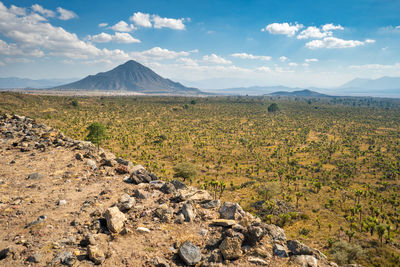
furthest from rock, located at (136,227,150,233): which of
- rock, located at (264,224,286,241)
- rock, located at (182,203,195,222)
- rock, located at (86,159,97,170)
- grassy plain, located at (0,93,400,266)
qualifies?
grassy plain, located at (0,93,400,266)

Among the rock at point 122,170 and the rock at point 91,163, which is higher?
the rock at point 91,163

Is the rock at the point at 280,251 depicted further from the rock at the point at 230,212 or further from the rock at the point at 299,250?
the rock at the point at 230,212

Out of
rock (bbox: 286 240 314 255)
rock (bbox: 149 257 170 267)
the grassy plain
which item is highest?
rock (bbox: 149 257 170 267)

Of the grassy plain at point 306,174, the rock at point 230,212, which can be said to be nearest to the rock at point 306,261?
the rock at point 230,212

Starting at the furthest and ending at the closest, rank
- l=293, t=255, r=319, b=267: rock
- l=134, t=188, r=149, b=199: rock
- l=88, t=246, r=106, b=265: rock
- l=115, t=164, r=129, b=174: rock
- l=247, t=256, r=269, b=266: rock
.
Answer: l=115, t=164, r=129, b=174: rock, l=134, t=188, r=149, b=199: rock, l=293, t=255, r=319, b=267: rock, l=247, t=256, r=269, b=266: rock, l=88, t=246, r=106, b=265: rock

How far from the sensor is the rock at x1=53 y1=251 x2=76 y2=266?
31.3 ft

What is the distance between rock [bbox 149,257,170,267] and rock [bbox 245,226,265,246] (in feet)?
15.1

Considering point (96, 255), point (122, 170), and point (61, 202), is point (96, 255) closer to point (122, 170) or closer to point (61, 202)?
point (61, 202)

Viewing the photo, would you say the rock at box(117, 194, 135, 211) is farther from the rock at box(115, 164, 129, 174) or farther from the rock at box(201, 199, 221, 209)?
the rock at box(115, 164, 129, 174)

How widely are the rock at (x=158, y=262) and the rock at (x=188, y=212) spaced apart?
3.48 m

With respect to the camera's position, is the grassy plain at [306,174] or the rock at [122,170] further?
the grassy plain at [306,174]

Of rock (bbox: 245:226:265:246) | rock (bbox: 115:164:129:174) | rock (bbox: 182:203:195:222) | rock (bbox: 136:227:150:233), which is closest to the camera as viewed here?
rock (bbox: 245:226:265:246)

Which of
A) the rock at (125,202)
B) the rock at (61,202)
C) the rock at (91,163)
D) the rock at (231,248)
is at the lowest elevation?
the rock at (231,248)

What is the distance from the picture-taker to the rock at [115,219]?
1180cm
